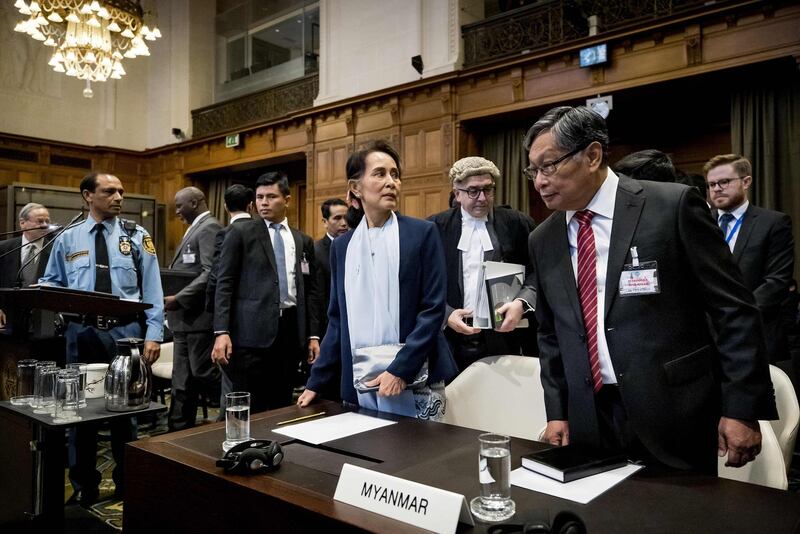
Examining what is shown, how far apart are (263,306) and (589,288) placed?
1.89 metres

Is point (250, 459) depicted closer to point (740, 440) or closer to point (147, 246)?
point (740, 440)

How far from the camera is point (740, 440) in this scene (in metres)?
1.27

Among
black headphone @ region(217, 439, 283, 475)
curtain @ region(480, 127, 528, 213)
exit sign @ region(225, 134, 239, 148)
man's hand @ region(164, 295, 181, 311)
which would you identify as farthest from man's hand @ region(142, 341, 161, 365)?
exit sign @ region(225, 134, 239, 148)

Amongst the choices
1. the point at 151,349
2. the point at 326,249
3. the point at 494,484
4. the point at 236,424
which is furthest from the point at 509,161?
the point at 494,484

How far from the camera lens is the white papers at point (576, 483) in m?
1.04

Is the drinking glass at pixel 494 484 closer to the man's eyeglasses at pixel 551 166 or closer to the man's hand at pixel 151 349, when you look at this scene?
the man's eyeglasses at pixel 551 166

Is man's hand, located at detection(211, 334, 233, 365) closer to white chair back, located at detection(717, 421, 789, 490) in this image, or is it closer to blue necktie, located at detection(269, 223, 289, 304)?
blue necktie, located at detection(269, 223, 289, 304)

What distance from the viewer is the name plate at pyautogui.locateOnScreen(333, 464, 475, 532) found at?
91 centimetres

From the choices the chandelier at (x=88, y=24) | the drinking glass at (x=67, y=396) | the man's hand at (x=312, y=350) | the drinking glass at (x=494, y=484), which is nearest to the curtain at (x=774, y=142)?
the man's hand at (x=312, y=350)

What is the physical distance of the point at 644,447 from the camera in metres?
1.37

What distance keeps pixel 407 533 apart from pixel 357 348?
922 millimetres

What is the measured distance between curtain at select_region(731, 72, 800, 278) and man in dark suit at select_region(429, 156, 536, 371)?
155 inches

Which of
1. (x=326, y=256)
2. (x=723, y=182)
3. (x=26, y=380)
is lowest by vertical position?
(x=26, y=380)

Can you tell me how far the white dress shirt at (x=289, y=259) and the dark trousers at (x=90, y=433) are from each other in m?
0.83
